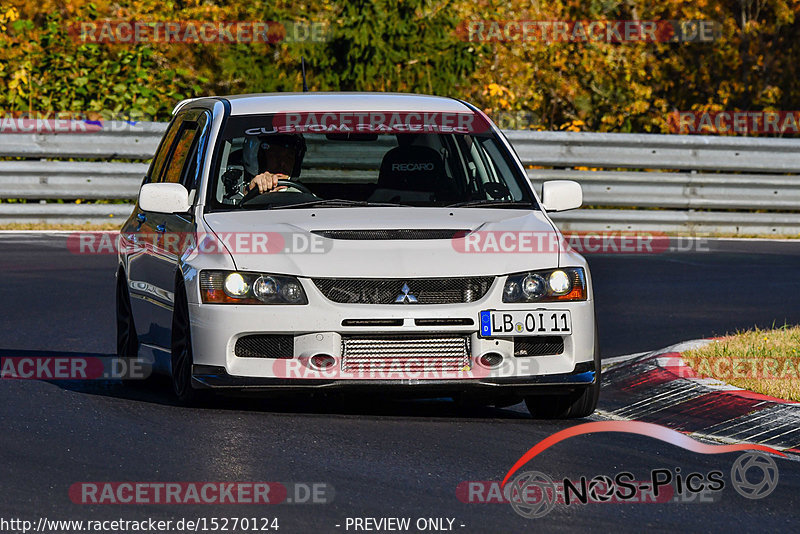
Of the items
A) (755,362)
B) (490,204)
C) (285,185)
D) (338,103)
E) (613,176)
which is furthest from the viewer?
(613,176)

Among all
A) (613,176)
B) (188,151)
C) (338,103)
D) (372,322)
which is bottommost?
(613,176)

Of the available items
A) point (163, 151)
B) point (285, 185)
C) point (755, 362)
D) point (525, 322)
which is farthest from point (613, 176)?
point (525, 322)

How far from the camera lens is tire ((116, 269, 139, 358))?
34.4 ft

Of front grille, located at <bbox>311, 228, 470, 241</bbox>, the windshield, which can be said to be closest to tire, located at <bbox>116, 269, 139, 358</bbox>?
the windshield

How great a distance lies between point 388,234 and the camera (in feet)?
28.2

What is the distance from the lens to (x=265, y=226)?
8.77 m

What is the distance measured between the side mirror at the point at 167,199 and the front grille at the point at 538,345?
6.23ft

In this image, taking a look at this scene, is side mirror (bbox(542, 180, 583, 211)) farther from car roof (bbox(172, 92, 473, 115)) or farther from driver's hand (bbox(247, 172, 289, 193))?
driver's hand (bbox(247, 172, 289, 193))

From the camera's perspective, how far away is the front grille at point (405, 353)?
837 centimetres

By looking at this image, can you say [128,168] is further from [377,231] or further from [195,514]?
[195,514]

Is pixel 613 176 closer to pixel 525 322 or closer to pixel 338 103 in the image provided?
pixel 338 103

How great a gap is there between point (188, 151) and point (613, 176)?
490 inches

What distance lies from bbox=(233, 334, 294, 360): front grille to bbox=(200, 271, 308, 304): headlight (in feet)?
0.56

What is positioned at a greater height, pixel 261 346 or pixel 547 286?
pixel 547 286
